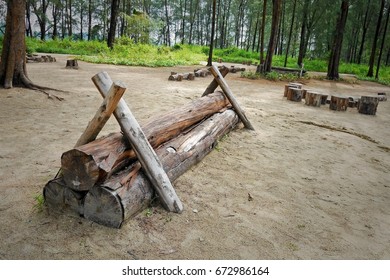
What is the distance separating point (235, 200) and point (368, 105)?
7.07 metres

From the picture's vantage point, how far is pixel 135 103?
706 centimetres

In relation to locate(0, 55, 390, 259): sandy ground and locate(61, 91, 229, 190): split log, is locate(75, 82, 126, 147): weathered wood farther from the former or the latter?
locate(0, 55, 390, 259): sandy ground

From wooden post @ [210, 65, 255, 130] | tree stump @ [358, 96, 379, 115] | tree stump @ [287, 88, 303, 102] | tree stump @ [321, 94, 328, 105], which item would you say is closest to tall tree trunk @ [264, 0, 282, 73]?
tree stump @ [287, 88, 303, 102]

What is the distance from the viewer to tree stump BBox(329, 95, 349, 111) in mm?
8398

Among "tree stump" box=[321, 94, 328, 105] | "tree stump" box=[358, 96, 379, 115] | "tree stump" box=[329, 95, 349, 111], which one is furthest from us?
"tree stump" box=[321, 94, 328, 105]

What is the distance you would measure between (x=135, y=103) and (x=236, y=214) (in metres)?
4.88

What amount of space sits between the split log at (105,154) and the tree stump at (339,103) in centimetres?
642

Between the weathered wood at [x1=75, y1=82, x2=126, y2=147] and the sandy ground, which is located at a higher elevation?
the weathered wood at [x1=75, y1=82, x2=126, y2=147]

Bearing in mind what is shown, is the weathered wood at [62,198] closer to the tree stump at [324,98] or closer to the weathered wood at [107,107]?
the weathered wood at [107,107]

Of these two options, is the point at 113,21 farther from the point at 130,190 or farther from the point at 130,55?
the point at 130,190

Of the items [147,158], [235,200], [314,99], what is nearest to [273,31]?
[314,99]

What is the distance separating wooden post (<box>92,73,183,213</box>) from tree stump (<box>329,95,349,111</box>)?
7.30 meters

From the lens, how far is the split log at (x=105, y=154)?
2291mm

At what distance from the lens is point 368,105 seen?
8.28m
